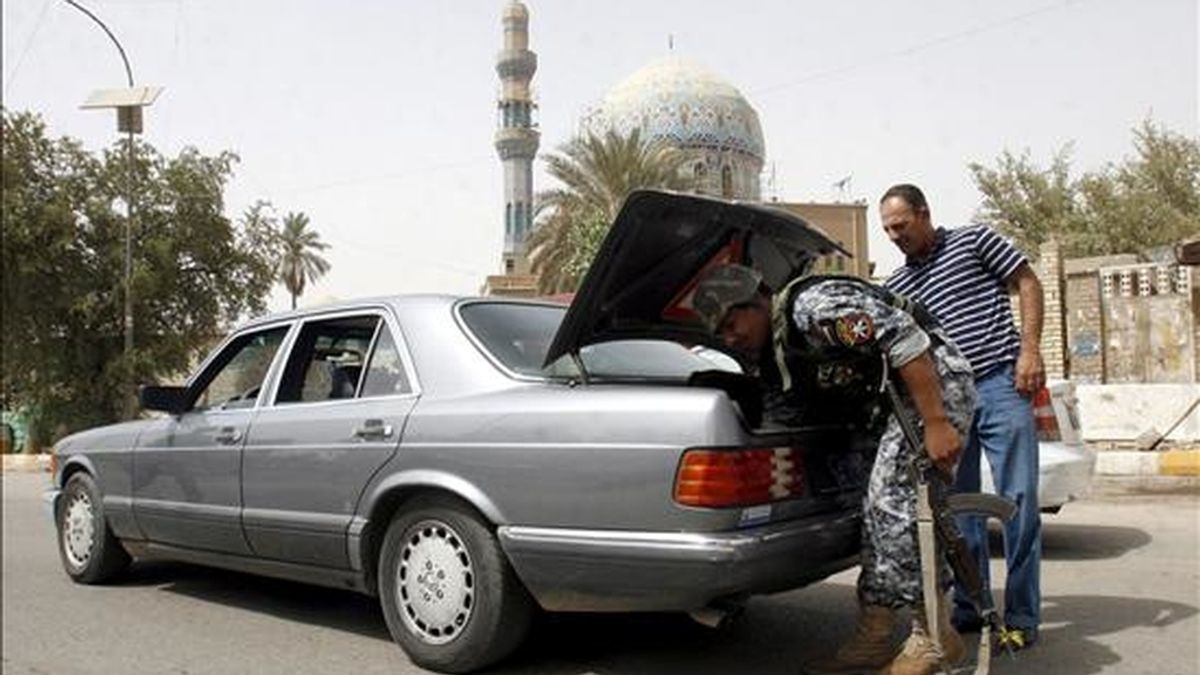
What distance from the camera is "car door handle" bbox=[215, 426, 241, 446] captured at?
498 centimetres

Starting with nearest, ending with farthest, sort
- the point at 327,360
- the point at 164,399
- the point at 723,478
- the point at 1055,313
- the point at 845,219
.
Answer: the point at 723,478
the point at 327,360
the point at 164,399
the point at 1055,313
the point at 845,219

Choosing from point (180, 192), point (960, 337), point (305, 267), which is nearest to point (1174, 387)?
point (960, 337)

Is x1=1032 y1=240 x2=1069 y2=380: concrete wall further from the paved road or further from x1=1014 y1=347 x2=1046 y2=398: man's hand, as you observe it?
x1=1014 y1=347 x2=1046 y2=398: man's hand

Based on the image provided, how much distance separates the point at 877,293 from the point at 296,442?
246cm

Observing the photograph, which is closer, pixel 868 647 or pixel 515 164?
pixel 868 647

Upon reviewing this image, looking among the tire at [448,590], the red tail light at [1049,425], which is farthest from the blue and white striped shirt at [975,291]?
the red tail light at [1049,425]

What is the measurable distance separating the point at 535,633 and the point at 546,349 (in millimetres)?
1199

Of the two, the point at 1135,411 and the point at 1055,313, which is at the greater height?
the point at 1055,313

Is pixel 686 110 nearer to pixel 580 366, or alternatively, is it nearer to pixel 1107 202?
pixel 1107 202

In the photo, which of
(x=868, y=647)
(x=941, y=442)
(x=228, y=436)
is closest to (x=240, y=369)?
Result: (x=228, y=436)

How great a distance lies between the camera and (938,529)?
147 inches

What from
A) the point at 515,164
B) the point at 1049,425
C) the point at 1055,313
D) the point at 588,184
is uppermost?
the point at 515,164

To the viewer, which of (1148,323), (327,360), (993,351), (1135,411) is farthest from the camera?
(1148,323)

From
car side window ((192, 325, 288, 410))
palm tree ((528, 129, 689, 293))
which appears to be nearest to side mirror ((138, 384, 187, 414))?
car side window ((192, 325, 288, 410))
